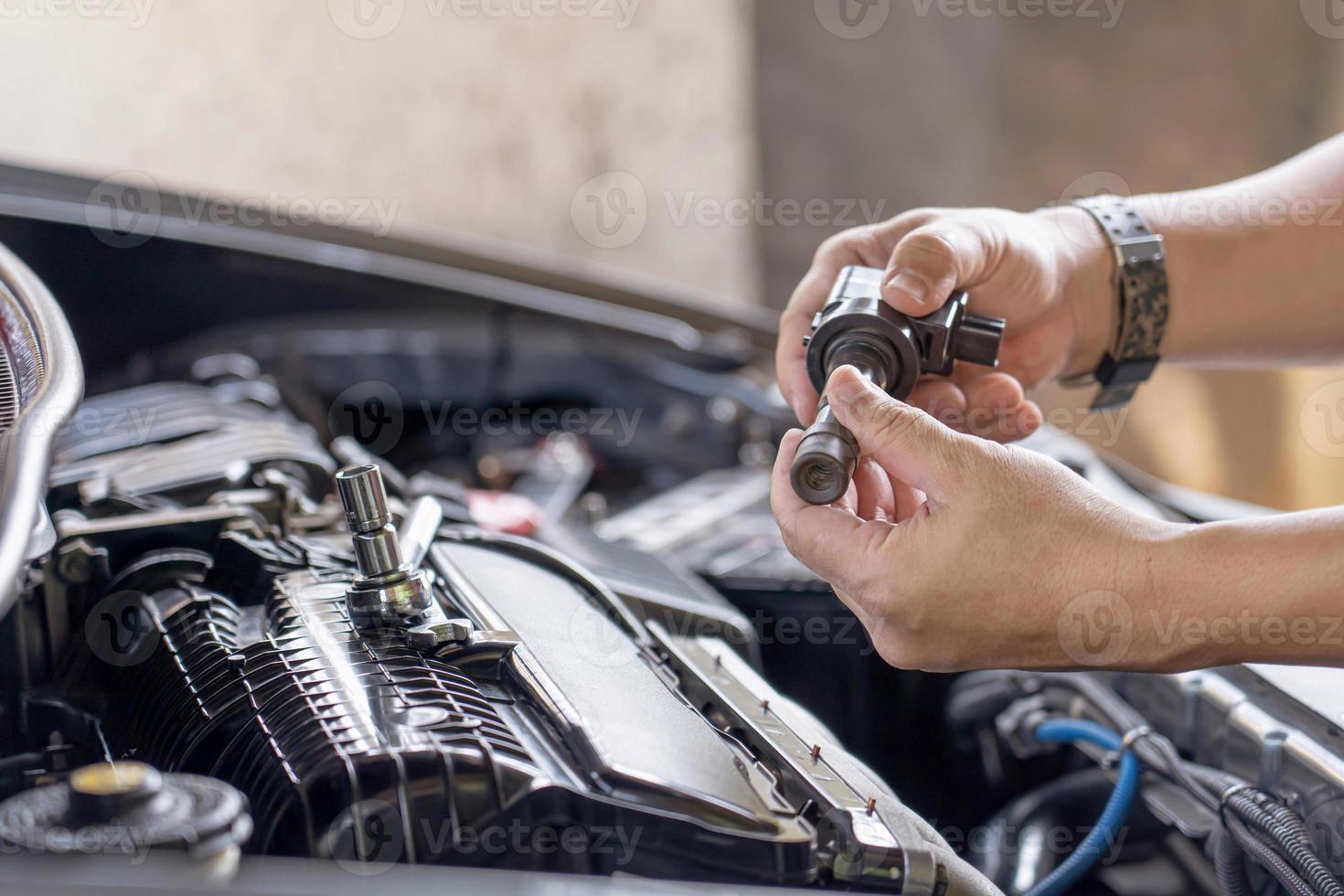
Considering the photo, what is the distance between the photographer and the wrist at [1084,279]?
43.3 inches

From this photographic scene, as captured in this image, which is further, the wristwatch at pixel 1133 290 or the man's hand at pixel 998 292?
the wristwatch at pixel 1133 290

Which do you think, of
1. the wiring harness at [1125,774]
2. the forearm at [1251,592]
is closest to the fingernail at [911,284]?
the forearm at [1251,592]

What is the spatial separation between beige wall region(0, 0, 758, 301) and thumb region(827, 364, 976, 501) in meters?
2.52

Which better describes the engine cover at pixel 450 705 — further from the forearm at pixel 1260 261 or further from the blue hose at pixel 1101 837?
the forearm at pixel 1260 261

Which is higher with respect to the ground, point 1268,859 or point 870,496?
point 870,496

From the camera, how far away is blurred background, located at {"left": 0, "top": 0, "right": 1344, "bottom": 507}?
3004 mm

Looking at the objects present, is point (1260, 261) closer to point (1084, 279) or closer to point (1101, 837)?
point (1084, 279)

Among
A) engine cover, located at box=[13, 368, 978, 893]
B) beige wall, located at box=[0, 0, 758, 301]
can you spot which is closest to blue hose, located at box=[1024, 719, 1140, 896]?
engine cover, located at box=[13, 368, 978, 893]

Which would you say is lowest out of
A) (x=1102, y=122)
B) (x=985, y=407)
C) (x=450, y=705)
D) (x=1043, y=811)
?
(x=1043, y=811)

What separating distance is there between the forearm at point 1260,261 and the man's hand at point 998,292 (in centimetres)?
8

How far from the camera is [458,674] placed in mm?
696

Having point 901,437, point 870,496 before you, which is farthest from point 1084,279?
point 901,437

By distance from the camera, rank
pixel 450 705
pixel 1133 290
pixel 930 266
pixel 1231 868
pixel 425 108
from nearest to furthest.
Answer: pixel 450 705, pixel 1231 868, pixel 930 266, pixel 1133 290, pixel 425 108

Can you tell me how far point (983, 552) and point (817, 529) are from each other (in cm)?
11
